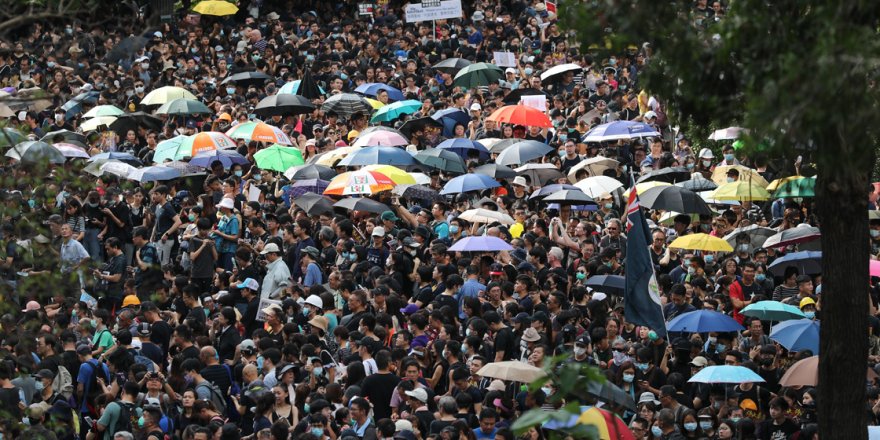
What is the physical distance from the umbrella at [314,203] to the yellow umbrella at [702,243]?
480cm

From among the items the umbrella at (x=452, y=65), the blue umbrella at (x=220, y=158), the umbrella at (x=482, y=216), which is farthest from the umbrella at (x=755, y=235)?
the umbrella at (x=452, y=65)

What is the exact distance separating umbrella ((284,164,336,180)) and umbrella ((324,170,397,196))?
1.46 metres

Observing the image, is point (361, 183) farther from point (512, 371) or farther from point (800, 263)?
point (512, 371)

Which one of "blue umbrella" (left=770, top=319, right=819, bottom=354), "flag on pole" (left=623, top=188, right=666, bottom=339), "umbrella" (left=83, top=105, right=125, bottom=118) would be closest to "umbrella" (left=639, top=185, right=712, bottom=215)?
"flag on pole" (left=623, top=188, right=666, bottom=339)

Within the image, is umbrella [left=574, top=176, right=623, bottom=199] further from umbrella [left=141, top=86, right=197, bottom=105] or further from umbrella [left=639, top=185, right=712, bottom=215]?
umbrella [left=141, top=86, right=197, bottom=105]

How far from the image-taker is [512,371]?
46.1 ft

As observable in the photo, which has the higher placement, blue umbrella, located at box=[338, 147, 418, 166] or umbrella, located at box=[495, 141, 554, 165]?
blue umbrella, located at box=[338, 147, 418, 166]

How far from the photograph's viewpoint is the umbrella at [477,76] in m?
27.6

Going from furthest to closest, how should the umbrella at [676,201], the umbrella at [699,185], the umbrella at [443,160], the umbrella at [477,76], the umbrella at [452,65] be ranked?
the umbrella at [452,65]
the umbrella at [477,76]
the umbrella at [443,160]
the umbrella at [699,185]
the umbrella at [676,201]

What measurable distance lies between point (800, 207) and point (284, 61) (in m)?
14.3

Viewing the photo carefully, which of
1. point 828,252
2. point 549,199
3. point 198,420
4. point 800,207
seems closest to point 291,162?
point 549,199

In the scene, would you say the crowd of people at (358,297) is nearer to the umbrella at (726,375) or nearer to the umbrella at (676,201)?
the umbrella at (726,375)

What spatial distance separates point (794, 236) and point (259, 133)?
911cm

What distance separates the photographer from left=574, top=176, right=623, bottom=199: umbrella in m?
20.6
